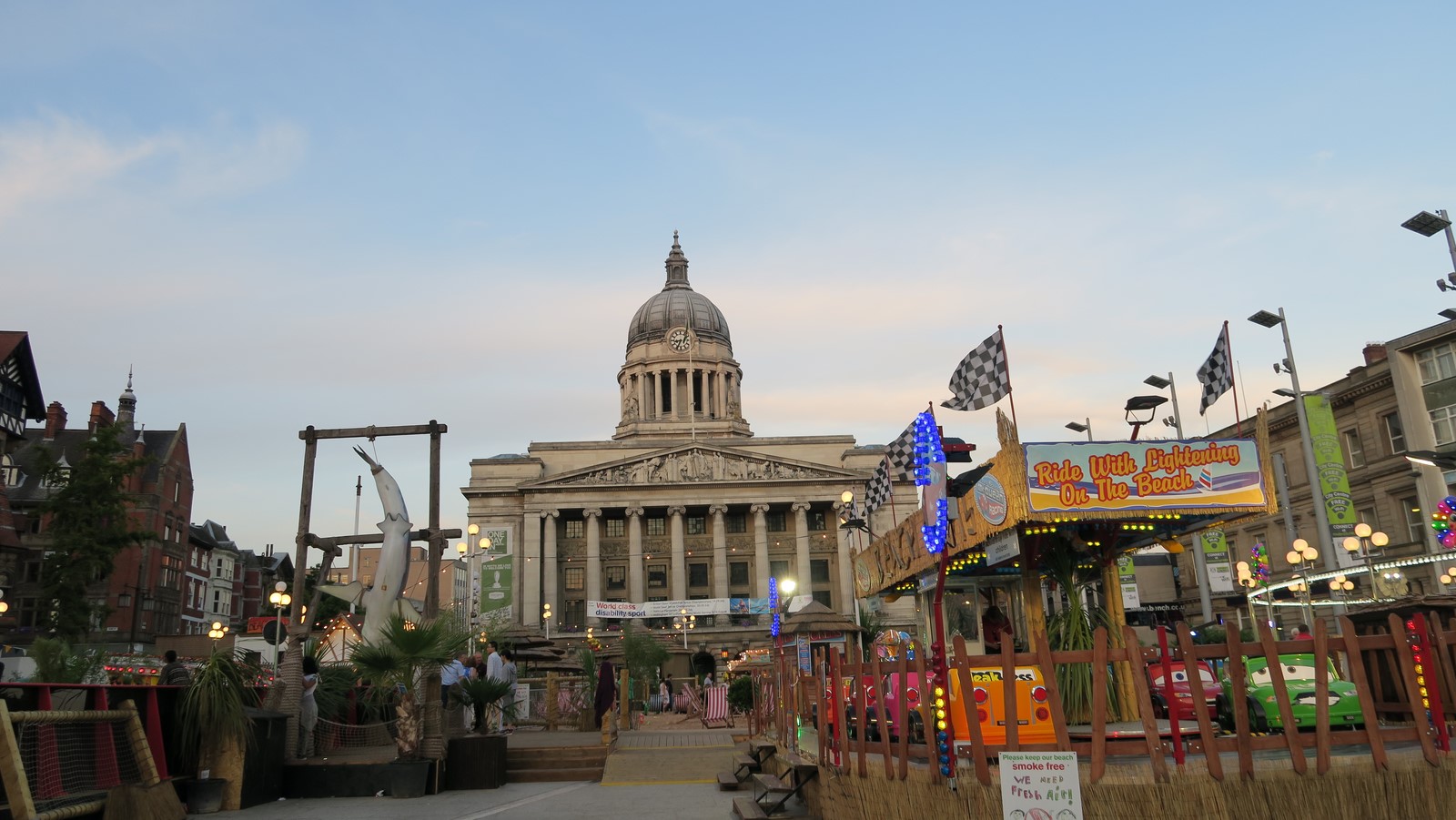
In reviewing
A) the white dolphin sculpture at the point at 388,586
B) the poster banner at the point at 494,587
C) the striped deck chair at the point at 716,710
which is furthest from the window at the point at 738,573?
the white dolphin sculpture at the point at 388,586

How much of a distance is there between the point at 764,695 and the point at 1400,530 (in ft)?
123

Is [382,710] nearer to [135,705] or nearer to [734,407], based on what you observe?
[135,705]

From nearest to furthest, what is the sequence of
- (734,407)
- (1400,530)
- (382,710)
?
(382,710), (1400,530), (734,407)

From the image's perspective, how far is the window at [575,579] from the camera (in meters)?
81.1

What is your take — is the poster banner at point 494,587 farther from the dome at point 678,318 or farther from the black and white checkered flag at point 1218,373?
the dome at point 678,318

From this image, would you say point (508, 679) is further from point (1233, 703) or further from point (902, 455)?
point (1233, 703)

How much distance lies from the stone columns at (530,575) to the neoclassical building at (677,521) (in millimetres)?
96

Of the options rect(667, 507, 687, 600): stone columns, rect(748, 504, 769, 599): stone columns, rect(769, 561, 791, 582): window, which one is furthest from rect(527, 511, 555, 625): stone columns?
rect(769, 561, 791, 582): window

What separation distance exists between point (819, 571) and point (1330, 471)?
1986 inches

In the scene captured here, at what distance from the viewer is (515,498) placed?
82375 mm

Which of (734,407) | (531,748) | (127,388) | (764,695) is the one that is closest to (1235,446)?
(764,695)

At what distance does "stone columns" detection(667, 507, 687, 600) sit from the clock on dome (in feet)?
88.1

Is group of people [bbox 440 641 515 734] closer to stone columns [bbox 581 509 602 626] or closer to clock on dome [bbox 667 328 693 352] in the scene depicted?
stone columns [bbox 581 509 602 626]

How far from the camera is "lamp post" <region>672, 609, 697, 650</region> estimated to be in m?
65.4
